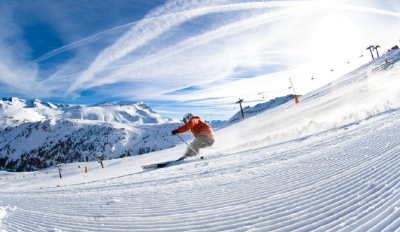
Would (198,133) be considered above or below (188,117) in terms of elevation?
below

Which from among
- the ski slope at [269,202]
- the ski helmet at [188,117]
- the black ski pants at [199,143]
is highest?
the ski helmet at [188,117]

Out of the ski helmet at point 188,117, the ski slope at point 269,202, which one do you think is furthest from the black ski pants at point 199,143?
the ski slope at point 269,202

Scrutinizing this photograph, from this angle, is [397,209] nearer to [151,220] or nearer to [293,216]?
[293,216]

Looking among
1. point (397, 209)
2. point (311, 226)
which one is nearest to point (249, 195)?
point (311, 226)

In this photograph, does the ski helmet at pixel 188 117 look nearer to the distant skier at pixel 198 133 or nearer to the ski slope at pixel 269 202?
the distant skier at pixel 198 133

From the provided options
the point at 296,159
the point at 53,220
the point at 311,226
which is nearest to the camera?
the point at 311,226

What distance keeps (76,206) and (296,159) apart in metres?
5.29

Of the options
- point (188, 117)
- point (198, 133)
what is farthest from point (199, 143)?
point (188, 117)

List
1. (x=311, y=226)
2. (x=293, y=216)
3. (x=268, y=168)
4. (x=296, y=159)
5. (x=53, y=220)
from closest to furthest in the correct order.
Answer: (x=311, y=226) → (x=293, y=216) → (x=53, y=220) → (x=268, y=168) → (x=296, y=159)

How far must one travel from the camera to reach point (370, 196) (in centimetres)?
260

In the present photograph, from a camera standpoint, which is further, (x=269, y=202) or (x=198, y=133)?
(x=198, y=133)

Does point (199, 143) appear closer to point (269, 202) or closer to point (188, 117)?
point (188, 117)

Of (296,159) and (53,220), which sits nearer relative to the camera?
(53,220)

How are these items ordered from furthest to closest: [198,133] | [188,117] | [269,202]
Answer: [198,133]
[188,117]
[269,202]
